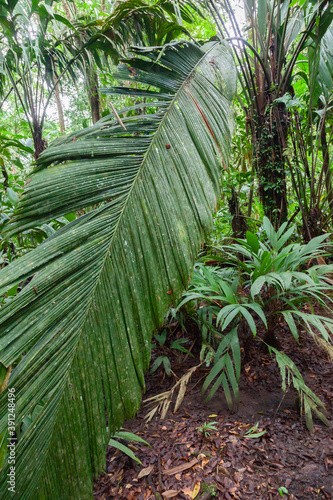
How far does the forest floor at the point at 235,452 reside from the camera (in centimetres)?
99

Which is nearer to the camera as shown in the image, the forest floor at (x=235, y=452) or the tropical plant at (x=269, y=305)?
the forest floor at (x=235, y=452)

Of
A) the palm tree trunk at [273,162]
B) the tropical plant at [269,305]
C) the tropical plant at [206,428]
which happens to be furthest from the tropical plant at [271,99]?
the tropical plant at [206,428]

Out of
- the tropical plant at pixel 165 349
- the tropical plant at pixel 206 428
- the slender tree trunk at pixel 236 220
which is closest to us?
the tropical plant at pixel 206 428

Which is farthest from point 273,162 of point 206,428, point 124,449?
point 124,449

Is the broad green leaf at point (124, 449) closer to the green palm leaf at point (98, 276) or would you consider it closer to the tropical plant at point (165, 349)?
the tropical plant at point (165, 349)

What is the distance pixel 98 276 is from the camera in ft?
1.79

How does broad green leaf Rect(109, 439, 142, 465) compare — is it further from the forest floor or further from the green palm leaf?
the green palm leaf

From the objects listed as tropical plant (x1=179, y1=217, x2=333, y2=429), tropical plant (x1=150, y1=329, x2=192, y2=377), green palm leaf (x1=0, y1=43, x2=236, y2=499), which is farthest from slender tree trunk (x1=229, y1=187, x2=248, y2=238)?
green palm leaf (x1=0, y1=43, x2=236, y2=499)

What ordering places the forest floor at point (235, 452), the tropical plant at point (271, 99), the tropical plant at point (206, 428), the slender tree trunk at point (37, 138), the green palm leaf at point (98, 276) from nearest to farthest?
the green palm leaf at point (98, 276) → the forest floor at point (235, 452) → the tropical plant at point (206, 428) → the tropical plant at point (271, 99) → the slender tree trunk at point (37, 138)

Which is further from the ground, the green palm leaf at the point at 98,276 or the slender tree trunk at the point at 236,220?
the green palm leaf at the point at 98,276

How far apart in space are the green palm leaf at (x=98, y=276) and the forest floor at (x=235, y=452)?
78 cm

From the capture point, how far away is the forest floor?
3.24ft

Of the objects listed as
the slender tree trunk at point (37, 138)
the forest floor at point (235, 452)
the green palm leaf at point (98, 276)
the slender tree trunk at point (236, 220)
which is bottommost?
the forest floor at point (235, 452)

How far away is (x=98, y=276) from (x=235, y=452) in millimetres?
1077
